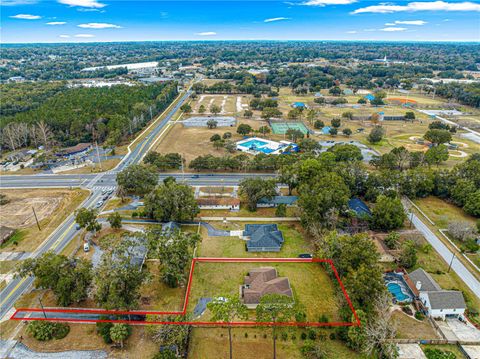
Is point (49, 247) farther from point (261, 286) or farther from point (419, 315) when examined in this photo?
point (419, 315)

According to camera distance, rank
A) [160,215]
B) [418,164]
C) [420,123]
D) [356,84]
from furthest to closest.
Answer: [356,84]
[420,123]
[418,164]
[160,215]

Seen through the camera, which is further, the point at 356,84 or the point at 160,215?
the point at 356,84

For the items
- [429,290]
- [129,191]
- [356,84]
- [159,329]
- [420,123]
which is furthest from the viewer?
[356,84]

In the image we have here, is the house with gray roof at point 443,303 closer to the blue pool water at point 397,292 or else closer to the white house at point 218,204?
the blue pool water at point 397,292

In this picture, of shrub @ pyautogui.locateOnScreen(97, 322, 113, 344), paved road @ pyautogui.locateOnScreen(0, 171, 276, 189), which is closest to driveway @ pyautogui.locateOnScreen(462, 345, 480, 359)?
shrub @ pyautogui.locateOnScreen(97, 322, 113, 344)

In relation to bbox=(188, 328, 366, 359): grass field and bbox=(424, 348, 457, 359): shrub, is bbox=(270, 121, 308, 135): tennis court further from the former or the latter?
bbox=(424, 348, 457, 359): shrub

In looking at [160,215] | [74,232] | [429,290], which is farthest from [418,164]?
[74,232]

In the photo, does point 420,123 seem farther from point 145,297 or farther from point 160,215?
point 145,297
